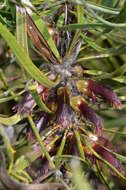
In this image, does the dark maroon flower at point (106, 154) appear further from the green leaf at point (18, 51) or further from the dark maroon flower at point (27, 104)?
the green leaf at point (18, 51)

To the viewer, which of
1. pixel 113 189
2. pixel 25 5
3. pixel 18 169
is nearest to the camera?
pixel 25 5

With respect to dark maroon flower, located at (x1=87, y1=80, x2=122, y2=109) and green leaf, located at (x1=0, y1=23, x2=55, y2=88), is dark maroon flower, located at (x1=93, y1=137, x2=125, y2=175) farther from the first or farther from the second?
green leaf, located at (x1=0, y1=23, x2=55, y2=88)

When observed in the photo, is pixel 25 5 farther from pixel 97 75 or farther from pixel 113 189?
pixel 113 189

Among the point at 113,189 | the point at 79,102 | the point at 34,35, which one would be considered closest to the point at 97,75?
the point at 79,102

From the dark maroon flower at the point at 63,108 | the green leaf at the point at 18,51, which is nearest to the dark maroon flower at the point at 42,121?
the dark maroon flower at the point at 63,108

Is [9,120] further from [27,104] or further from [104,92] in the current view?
[104,92]

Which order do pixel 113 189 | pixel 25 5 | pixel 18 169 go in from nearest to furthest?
pixel 25 5 < pixel 18 169 < pixel 113 189

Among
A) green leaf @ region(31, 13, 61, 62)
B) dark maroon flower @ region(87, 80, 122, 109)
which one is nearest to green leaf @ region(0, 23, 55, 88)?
green leaf @ region(31, 13, 61, 62)
